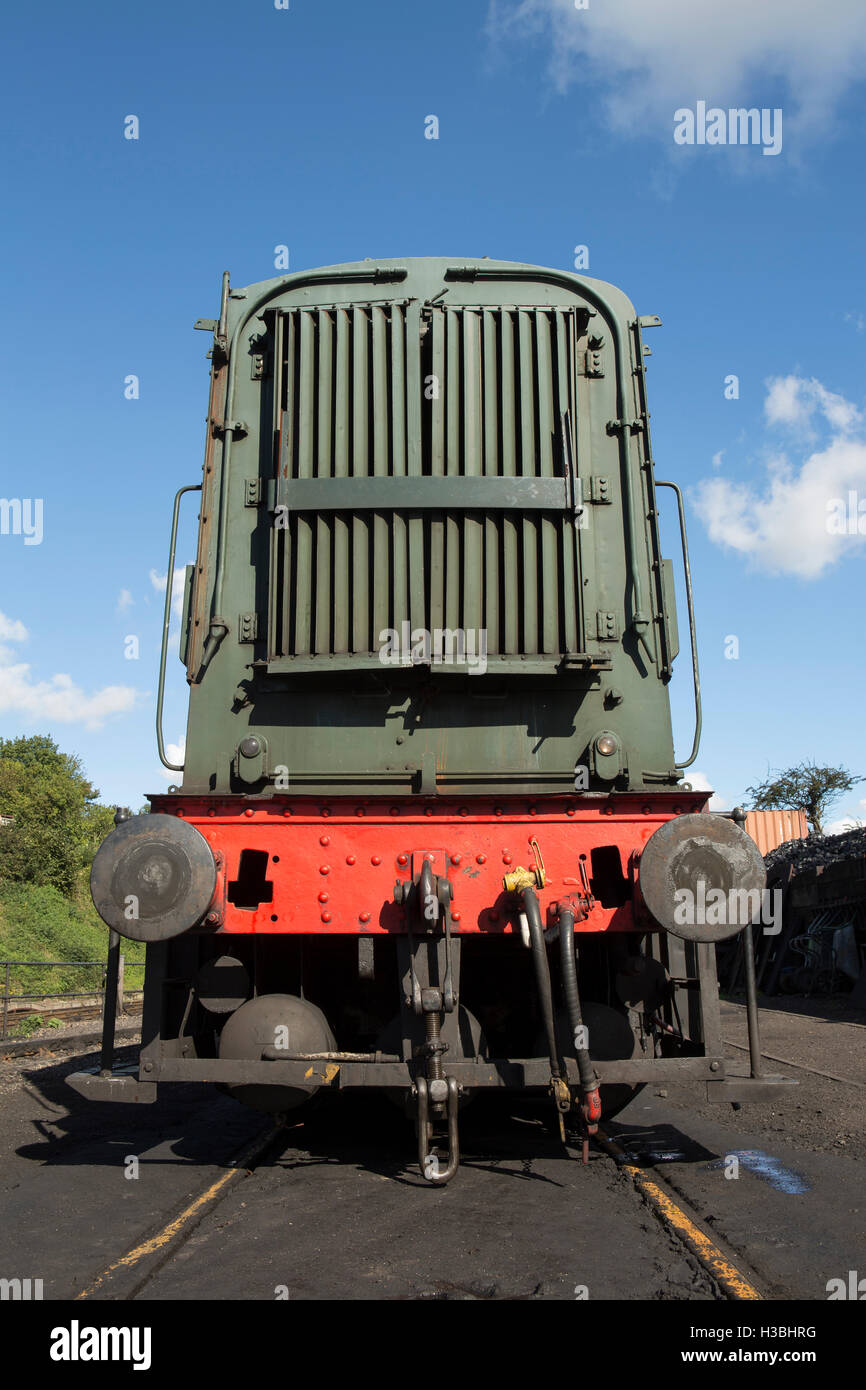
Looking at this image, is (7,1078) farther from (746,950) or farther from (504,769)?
(746,950)

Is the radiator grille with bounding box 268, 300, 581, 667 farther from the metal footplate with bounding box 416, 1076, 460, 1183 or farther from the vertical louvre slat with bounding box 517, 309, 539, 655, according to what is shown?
the metal footplate with bounding box 416, 1076, 460, 1183

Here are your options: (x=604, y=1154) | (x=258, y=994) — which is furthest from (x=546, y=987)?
(x=604, y=1154)

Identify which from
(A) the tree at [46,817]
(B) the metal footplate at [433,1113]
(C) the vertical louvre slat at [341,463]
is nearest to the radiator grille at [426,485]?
(C) the vertical louvre slat at [341,463]

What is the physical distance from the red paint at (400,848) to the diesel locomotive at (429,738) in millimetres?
14

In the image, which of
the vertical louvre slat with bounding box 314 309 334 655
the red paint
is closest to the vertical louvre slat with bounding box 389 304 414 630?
the vertical louvre slat with bounding box 314 309 334 655

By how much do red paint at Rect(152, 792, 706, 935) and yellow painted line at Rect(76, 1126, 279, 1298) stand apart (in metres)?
1.28

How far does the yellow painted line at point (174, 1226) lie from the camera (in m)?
3.84

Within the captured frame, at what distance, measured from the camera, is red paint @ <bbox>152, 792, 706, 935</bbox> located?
16.0 feet

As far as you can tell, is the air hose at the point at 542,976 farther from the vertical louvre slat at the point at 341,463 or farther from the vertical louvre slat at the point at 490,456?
the vertical louvre slat at the point at 341,463

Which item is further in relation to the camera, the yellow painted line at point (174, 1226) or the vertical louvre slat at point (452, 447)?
the vertical louvre slat at point (452, 447)

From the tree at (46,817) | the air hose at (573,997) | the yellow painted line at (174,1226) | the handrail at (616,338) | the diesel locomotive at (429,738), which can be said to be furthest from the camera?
the tree at (46,817)

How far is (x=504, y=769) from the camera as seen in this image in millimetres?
5473

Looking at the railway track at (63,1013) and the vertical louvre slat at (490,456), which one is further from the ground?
the vertical louvre slat at (490,456)
